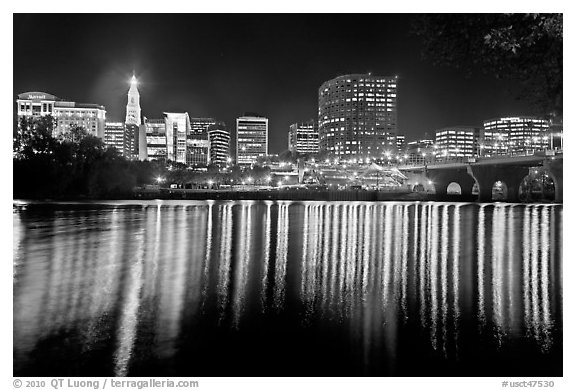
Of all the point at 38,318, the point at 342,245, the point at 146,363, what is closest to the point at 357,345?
the point at 146,363

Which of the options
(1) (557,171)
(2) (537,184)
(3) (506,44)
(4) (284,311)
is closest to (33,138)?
(4) (284,311)

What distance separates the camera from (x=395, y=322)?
759cm

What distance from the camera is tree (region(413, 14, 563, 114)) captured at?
7.83m

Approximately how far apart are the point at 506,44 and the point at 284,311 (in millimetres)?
5740

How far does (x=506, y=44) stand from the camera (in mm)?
7754

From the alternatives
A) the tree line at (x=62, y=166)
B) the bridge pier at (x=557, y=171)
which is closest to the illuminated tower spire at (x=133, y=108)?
the tree line at (x=62, y=166)

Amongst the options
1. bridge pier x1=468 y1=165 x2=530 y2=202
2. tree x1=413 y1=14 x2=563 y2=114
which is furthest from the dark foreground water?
bridge pier x1=468 y1=165 x2=530 y2=202

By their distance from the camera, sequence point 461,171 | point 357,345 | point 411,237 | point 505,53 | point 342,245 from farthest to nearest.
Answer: point 461,171, point 411,237, point 342,245, point 505,53, point 357,345

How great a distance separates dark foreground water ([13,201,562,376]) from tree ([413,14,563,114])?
14.0 ft

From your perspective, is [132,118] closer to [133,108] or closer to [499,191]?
[133,108]

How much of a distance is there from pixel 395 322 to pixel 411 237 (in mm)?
12787

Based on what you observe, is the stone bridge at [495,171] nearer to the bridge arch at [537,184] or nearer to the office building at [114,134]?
the bridge arch at [537,184]

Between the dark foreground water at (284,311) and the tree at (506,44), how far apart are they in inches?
168
